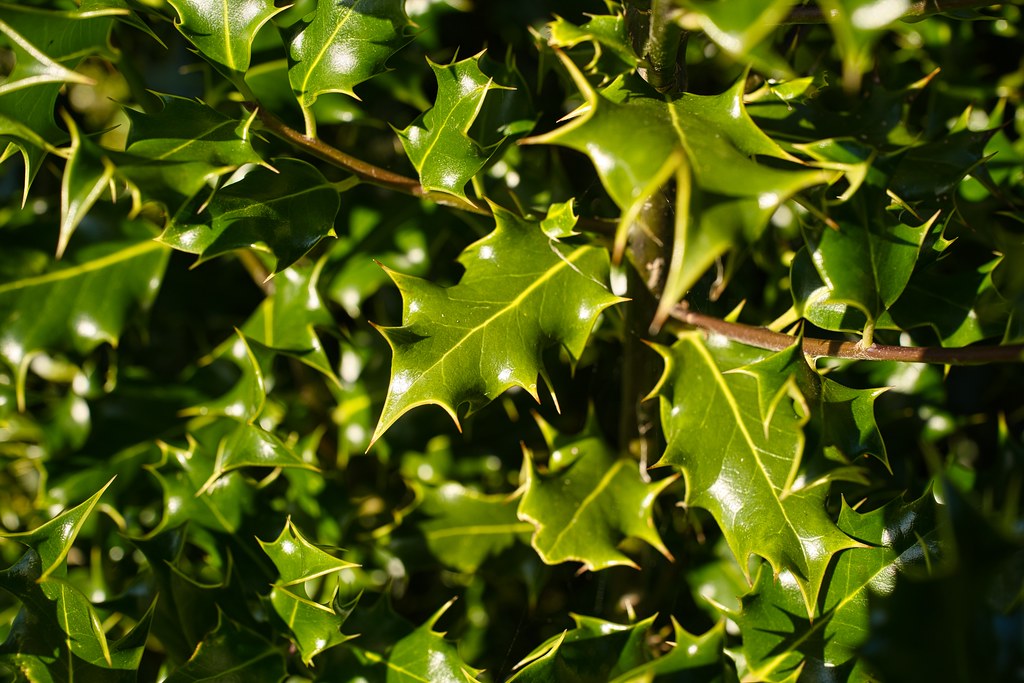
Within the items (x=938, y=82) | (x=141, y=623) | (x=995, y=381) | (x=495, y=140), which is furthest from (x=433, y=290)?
(x=995, y=381)

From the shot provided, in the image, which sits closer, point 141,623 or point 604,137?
point 604,137

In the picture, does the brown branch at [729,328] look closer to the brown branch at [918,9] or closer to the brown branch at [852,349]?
the brown branch at [852,349]

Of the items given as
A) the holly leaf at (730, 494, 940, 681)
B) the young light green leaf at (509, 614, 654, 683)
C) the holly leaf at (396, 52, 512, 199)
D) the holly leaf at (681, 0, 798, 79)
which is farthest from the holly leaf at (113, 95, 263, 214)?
the holly leaf at (730, 494, 940, 681)

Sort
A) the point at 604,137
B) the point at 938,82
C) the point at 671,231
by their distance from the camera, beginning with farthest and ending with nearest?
the point at 938,82, the point at 671,231, the point at 604,137

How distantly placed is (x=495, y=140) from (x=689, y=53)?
31 centimetres

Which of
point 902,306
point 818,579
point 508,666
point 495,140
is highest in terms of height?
point 495,140

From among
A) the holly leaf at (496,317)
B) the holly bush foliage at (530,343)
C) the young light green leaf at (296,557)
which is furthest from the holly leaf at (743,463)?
the young light green leaf at (296,557)

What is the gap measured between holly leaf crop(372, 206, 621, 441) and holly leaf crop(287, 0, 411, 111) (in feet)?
0.75

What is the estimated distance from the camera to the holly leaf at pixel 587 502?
100cm

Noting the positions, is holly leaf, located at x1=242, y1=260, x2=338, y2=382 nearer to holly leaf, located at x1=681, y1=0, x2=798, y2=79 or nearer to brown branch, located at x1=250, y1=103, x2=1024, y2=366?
brown branch, located at x1=250, y1=103, x2=1024, y2=366

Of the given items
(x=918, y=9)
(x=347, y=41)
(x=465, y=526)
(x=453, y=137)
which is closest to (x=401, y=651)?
(x=465, y=526)

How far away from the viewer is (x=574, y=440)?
1.10 meters

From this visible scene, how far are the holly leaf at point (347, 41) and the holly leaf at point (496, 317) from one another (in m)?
0.23

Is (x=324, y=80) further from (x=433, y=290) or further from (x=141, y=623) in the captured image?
(x=141, y=623)
